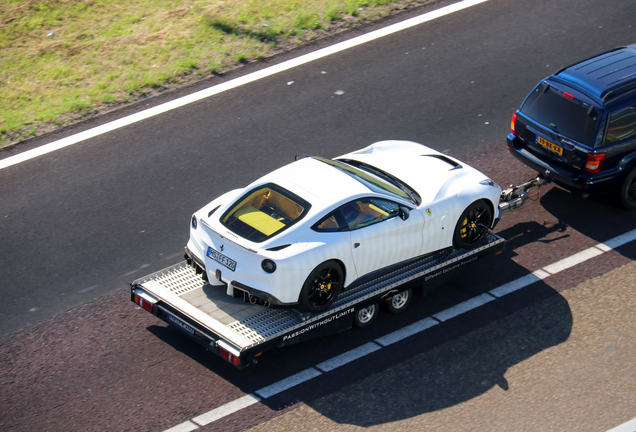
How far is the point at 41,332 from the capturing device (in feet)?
29.8

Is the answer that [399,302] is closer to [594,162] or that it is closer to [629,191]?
[594,162]

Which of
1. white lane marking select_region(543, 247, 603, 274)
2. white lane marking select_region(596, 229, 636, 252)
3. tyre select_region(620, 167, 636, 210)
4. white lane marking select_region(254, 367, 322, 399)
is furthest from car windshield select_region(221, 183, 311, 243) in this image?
tyre select_region(620, 167, 636, 210)

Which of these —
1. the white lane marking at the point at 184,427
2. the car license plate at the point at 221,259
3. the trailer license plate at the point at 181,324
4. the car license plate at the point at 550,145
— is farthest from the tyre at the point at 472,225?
the white lane marking at the point at 184,427

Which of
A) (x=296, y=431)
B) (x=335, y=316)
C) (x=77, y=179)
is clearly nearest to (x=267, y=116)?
(x=77, y=179)

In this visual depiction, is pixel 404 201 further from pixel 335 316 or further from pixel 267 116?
pixel 267 116

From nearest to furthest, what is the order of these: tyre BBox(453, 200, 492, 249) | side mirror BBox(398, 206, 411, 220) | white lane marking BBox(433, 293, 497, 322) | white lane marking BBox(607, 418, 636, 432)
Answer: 1. white lane marking BBox(607, 418, 636, 432)
2. side mirror BBox(398, 206, 411, 220)
3. white lane marking BBox(433, 293, 497, 322)
4. tyre BBox(453, 200, 492, 249)

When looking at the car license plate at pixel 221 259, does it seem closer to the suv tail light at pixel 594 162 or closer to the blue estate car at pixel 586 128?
the blue estate car at pixel 586 128

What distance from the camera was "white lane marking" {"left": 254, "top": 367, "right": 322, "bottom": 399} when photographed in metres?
8.15

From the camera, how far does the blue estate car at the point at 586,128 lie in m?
10.3

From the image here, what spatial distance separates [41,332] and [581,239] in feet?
23.1

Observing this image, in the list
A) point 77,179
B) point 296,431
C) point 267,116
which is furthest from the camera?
point 267,116

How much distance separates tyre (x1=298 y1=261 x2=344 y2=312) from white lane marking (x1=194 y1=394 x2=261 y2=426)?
1.11 m

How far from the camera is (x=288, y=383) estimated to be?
8.27 m

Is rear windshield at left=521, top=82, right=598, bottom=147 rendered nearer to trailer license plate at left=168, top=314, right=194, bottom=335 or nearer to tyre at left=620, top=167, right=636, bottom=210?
tyre at left=620, top=167, right=636, bottom=210
